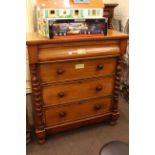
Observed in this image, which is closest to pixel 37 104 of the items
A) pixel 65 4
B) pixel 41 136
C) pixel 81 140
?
pixel 41 136

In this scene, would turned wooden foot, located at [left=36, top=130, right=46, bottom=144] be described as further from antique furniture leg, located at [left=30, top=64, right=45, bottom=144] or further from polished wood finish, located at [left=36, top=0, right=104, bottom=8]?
polished wood finish, located at [left=36, top=0, right=104, bottom=8]

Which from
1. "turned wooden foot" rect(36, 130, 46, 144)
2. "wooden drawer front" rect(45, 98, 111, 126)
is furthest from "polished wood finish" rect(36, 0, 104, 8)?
"turned wooden foot" rect(36, 130, 46, 144)

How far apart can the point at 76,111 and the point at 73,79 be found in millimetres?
298

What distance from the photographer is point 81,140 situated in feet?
5.21

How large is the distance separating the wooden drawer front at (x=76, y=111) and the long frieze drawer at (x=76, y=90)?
6 cm

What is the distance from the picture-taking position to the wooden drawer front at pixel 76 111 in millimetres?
1489

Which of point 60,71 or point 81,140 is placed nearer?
point 60,71

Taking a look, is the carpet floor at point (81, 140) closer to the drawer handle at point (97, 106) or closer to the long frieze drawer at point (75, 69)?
the drawer handle at point (97, 106)

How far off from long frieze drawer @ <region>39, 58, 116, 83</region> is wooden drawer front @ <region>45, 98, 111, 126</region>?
25cm

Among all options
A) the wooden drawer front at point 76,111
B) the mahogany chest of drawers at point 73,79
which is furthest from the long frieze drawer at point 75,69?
the wooden drawer front at point 76,111

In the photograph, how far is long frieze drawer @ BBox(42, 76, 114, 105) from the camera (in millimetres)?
1423

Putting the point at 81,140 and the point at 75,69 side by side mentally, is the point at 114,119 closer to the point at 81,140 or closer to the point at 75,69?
the point at 81,140
